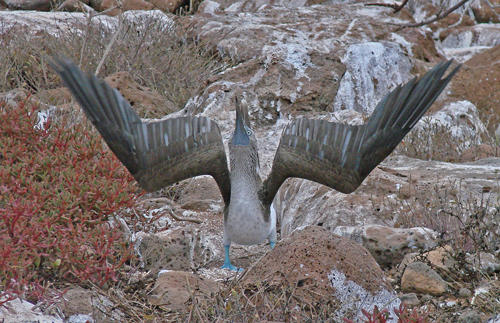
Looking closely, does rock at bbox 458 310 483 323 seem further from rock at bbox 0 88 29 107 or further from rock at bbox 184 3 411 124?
rock at bbox 0 88 29 107

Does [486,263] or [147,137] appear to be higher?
[147,137]

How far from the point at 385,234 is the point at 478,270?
95cm

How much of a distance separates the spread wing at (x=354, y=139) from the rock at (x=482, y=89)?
21.6 feet

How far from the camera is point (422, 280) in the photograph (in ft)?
14.0

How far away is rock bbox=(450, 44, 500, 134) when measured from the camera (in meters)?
10.5

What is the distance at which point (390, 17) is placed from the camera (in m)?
12.5

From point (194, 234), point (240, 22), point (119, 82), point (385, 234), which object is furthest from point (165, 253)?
point (240, 22)

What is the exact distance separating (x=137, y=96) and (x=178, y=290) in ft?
15.2

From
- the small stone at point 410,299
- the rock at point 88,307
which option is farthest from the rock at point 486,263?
the rock at point 88,307

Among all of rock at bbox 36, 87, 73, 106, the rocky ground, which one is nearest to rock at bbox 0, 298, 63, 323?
the rocky ground

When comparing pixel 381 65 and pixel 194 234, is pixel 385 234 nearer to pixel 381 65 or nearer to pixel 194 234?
pixel 194 234

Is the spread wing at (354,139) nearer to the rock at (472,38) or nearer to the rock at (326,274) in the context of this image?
the rock at (326,274)

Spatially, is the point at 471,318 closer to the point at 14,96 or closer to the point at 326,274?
the point at 326,274

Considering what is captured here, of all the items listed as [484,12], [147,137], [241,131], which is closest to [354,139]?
[147,137]
